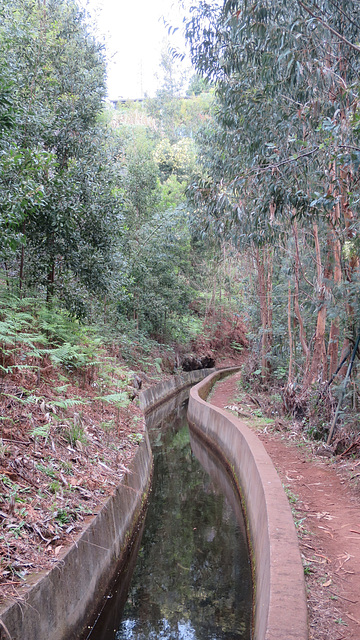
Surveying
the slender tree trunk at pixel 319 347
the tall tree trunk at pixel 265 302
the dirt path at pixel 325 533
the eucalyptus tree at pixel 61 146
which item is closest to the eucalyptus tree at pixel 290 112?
the slender tree trunk at pixel 319 347

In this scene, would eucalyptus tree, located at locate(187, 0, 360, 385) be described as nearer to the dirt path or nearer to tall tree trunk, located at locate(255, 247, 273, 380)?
the dirt path

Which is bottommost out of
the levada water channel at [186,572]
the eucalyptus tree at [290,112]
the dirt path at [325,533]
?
the levada water channel at [186,572]

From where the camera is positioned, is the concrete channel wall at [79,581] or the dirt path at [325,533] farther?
the dirt path at [325,533]

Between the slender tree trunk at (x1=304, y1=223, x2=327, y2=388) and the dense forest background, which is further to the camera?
the slender tree trunk at (x1=304, y1=223, x2=327, y2=388)

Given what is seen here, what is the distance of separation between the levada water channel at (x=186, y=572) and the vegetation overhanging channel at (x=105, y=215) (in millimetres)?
1307

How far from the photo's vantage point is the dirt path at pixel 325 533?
→ 14.1ft

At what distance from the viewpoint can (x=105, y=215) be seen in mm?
11570

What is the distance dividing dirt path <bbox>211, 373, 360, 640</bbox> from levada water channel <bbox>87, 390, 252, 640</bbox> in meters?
1.21

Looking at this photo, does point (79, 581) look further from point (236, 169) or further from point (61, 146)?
point (236, 169)

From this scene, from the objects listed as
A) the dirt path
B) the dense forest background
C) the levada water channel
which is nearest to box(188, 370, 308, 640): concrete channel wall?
the dirt path

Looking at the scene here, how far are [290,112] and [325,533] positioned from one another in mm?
7068

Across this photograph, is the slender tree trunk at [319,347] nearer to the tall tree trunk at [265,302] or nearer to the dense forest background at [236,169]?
the dense forest background at [236,169]

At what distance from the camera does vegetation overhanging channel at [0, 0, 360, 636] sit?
6602mm

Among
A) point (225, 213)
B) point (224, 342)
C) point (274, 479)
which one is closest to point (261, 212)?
point (225, 213)
